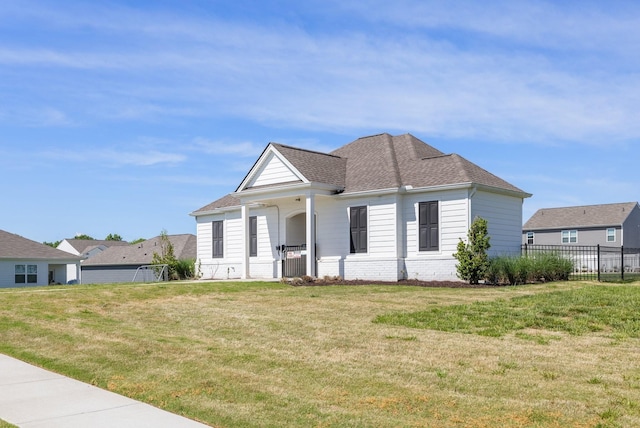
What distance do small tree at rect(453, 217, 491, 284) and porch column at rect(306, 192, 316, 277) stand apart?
20.6ft

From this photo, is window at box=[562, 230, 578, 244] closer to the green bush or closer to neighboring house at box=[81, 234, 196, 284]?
neighboring house at box=[81, 234, 196, 284]

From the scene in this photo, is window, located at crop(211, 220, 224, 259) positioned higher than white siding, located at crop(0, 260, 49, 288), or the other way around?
window, located at crop(211, 220, 224, 259)

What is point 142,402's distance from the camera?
8625 millimetres

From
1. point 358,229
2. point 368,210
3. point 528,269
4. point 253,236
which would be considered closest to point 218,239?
point 253,236

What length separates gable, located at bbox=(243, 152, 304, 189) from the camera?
29234 millimetres

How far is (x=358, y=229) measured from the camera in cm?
2847

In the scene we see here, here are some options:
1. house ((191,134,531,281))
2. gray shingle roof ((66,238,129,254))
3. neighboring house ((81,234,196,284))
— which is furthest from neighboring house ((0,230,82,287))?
gray shingle roof ((66,238,129,254))

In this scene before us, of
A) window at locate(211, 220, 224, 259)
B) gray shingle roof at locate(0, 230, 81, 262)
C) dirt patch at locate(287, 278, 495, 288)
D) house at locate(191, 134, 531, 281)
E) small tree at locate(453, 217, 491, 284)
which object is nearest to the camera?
dirt patch at locate(287, 278, 495, 288)

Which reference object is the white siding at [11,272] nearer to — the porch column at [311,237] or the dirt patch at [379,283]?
the porch column at [311,237]

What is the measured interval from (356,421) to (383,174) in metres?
21.6

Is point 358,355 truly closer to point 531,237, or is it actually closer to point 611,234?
point 611,234

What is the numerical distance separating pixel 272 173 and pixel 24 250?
28.9 m

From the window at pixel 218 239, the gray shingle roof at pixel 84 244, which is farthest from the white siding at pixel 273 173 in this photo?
the gray shingle roof at pixel 84 244

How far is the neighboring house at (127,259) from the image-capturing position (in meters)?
62.3
